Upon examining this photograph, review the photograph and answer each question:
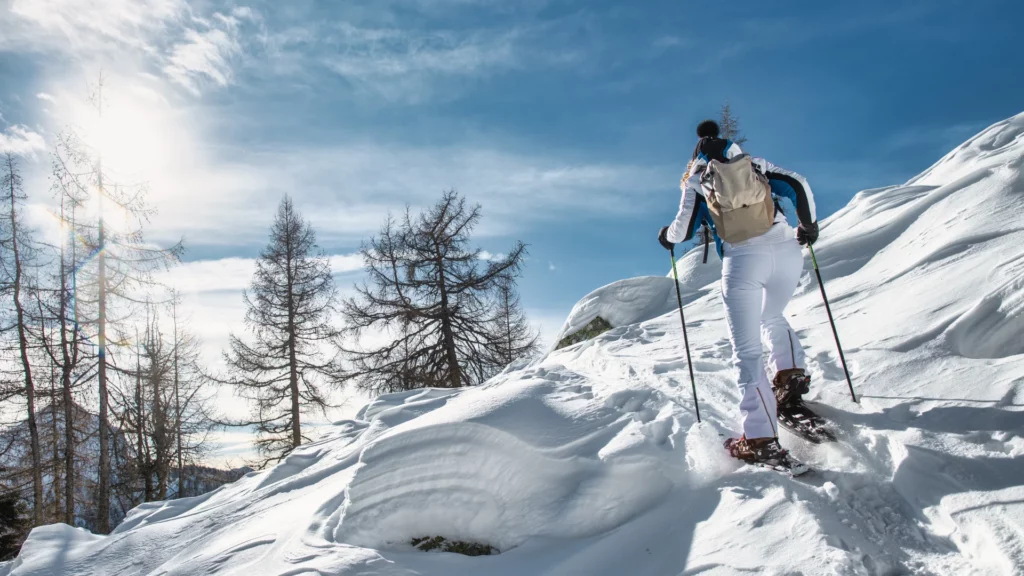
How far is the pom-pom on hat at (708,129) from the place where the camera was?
392 cm

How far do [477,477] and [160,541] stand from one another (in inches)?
144

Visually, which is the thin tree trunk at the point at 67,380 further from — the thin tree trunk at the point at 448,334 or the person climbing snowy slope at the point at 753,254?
the person climbing snowy slope at the point at 753,254

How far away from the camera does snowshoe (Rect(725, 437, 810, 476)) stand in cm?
314

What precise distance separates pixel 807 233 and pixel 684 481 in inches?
76.9

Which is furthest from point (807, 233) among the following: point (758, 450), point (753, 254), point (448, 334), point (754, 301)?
point (448, 334)

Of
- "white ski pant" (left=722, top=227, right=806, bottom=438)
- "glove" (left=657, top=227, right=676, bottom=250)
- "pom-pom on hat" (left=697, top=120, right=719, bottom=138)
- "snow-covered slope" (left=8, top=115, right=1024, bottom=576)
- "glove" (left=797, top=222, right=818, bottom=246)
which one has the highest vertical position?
"pom-pom on hat" (left=697, top=120, right=719, bottom=138)

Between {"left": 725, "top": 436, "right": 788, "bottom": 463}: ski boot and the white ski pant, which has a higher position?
the white ski pant

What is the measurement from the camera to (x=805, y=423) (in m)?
3.63

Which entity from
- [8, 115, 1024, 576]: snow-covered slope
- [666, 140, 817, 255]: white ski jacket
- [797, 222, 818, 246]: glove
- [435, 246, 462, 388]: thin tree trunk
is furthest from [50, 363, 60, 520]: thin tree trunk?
[797, 222, 818, 246]: glove

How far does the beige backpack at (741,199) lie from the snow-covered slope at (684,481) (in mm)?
1442

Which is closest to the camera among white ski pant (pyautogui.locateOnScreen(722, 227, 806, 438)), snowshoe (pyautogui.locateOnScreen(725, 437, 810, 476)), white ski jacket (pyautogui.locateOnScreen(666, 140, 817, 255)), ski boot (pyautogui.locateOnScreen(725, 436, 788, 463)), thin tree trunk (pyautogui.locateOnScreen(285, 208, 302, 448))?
snowshoe (pyautogui.locateOnScreen(725, 437, 810, 476))

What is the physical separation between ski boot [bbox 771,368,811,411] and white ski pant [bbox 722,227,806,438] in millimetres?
367

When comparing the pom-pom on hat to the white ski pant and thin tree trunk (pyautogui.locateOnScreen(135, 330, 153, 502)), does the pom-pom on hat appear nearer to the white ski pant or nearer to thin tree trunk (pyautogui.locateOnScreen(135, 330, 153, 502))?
the white ski pant

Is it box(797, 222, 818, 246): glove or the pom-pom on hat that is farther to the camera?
the pom-pom on hat
